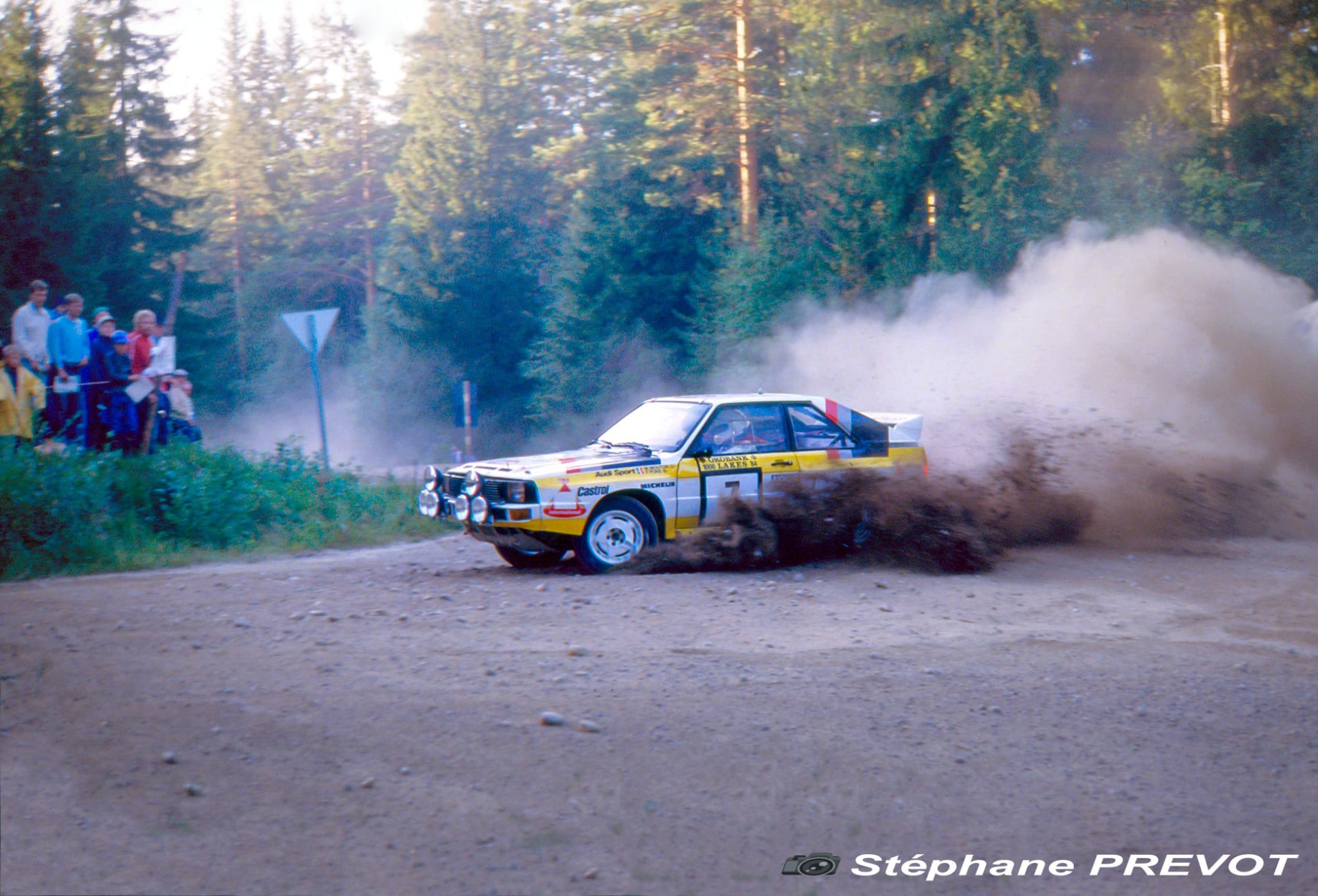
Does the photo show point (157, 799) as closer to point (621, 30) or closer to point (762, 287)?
point (762, 287)

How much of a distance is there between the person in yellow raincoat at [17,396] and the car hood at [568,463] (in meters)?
5.09

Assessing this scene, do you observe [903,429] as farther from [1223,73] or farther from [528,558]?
[1223,73]

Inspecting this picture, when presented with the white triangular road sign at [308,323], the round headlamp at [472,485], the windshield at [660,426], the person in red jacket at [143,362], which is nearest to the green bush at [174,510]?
the person in red jacket at [143,362]

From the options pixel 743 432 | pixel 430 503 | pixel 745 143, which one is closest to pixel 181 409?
pixel 430 503

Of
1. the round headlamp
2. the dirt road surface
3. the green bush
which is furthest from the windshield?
the green bush

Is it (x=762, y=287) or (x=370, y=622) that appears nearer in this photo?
(x=370, y=622)

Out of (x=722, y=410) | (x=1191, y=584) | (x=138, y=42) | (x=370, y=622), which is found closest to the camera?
(x=370, y=622)

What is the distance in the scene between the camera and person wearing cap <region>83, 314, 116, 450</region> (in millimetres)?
12344

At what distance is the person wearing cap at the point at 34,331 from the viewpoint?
12.4m

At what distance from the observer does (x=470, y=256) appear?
138ft

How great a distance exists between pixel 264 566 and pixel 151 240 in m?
28.2

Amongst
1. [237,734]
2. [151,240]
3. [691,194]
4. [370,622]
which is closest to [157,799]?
[237,734]

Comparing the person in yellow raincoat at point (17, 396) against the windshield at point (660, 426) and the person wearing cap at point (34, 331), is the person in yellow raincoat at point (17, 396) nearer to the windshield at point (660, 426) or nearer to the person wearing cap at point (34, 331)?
the person wearing cap at point (34, 331)

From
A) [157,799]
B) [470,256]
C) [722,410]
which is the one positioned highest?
[470,256]
